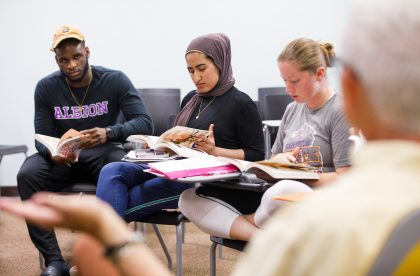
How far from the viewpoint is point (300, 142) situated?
2273 mm

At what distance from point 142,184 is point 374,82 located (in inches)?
76.1

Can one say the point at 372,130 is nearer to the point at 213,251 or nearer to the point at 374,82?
the point at 374,82

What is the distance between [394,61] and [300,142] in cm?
169

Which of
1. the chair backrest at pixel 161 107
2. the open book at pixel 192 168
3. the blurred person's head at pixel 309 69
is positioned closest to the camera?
the open book at pixel 192 168

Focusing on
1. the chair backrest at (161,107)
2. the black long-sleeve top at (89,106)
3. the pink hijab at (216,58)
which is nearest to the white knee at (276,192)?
the pink hijab at (216,58)

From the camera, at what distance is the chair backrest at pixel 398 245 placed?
55 centimetres

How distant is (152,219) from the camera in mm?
2416

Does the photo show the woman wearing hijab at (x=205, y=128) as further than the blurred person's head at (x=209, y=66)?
No

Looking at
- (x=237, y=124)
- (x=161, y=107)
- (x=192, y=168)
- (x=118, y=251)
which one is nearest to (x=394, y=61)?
(x=118, y=251)

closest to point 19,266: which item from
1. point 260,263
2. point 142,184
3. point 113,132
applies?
point 113,132

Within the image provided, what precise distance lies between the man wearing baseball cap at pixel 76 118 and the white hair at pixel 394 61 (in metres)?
2.40

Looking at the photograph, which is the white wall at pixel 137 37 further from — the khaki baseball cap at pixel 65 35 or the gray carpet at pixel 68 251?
the khaki baseball cap at pixel 65 35

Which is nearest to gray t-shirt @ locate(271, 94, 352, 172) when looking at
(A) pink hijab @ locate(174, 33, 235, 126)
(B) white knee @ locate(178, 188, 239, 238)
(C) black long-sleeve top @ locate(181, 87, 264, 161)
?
(C) black long-sleeve top @ locate(181, 87, 264, 161)

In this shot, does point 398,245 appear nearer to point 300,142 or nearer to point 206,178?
point 206,178
